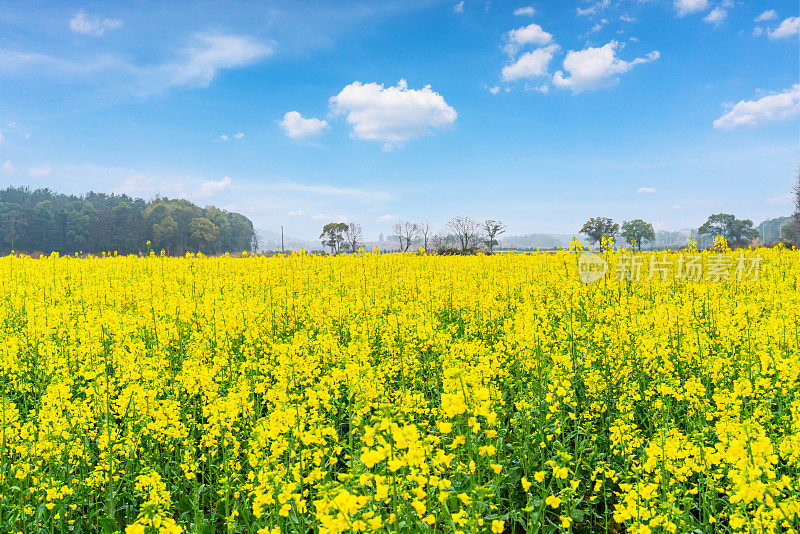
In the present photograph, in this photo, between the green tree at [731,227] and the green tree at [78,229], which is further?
the green tree at [731,227]

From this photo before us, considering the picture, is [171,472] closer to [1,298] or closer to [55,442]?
[55,442]

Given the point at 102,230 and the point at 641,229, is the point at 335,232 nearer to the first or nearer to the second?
the point at 102,230

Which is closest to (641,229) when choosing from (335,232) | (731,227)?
(731,227)

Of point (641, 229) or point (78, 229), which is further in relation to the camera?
point (641, 229)

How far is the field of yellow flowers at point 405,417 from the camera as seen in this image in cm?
237

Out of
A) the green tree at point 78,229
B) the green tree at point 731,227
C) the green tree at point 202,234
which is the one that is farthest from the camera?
the green tree at point 731,227

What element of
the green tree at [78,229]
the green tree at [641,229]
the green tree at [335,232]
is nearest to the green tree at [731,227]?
the green tree at [641,229]

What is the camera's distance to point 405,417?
153 inches

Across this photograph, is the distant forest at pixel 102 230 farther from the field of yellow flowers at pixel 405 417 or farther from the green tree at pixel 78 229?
the field of yellow flowers at pixel 405 417

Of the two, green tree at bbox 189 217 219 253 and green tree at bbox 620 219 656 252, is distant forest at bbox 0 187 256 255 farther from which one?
green tree at bbox 620 219 656 252

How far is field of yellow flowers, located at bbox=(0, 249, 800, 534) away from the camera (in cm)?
237

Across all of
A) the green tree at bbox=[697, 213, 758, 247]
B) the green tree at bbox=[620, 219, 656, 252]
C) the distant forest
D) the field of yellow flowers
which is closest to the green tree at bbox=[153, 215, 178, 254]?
the distant forest

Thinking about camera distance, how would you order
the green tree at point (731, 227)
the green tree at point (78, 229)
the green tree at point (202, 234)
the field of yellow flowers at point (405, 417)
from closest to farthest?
1. the field of yellow flowers at point (405, 417)
2. the green tree at point (78, 229)
3. the green tree at point (202, 234)
4. the green tree at point (731, 227)

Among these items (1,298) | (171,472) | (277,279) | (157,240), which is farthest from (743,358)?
(157,240)
